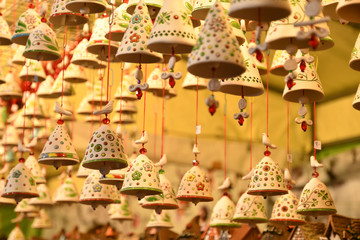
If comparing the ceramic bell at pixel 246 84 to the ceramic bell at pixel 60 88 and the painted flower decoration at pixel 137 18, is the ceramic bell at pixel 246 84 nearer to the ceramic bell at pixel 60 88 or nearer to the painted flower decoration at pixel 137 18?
the painted flower decoration at pixel 137 18

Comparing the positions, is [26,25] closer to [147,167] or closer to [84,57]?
[84,57]

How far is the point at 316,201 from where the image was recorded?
14.9ft

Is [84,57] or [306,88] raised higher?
[84,57]

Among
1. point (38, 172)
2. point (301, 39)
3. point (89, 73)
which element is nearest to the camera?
point (301, 39)

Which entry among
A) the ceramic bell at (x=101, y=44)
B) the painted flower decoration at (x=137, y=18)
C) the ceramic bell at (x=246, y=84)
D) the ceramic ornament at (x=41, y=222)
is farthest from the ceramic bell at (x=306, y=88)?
the ceramic ornament at (x=41, y=222)

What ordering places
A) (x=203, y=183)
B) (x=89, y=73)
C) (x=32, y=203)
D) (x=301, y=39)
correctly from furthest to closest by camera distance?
1. (x=89, y=73)
2. (x=32, y=203)
3. (x=203, y=183)
4. (x=301, y=39)

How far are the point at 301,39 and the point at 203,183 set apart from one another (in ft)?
6.47

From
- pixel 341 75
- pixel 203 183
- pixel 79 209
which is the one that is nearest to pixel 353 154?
pixel 341 75

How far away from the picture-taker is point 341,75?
663 centimetres

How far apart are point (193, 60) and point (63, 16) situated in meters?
1.55

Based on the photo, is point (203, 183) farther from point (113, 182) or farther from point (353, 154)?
point (353, 154)

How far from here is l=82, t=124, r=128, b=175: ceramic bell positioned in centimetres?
437

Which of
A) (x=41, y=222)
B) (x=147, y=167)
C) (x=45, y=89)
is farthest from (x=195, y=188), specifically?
(x=41, y=222)

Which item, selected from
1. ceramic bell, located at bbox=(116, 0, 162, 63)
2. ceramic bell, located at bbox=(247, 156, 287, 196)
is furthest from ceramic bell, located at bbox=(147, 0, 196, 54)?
ceramic bell, located at bbox=(247, 156, 287, 196)
